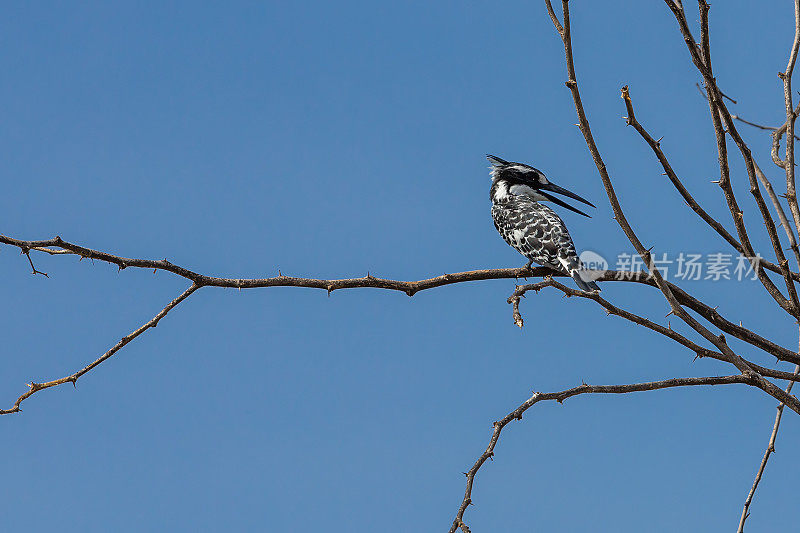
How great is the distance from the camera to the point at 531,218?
7082 millimetres

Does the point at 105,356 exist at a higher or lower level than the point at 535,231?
lower

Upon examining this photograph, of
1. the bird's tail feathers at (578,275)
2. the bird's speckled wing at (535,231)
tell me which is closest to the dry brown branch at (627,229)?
the bird's tail feathers at (578,275)

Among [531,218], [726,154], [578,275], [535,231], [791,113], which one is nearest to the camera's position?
[726,154]

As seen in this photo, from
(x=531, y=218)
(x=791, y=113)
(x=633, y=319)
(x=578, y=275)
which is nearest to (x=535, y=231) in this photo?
(x=531, y=218)

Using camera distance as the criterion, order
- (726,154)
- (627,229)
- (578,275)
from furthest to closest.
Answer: (578,275), (726,154), (627,229)

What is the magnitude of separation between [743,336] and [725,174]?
1057 mm

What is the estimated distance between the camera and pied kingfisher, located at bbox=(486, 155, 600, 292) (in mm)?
6387

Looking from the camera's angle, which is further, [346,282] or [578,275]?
[578,275]

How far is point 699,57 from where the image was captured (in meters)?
3.54

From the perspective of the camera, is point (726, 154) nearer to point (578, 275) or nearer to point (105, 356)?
point (578, 275)

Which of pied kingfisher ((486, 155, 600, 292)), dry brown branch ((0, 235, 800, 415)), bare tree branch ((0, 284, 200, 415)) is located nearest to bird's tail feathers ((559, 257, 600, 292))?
pied kingfisher ((486, 155, 600, 292))

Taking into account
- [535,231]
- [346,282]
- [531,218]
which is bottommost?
[346,282]

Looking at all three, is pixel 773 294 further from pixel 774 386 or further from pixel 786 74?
pixel 786 74

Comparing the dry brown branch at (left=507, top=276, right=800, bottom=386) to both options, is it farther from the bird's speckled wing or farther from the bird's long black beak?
the bird's long black beak
